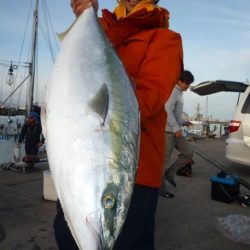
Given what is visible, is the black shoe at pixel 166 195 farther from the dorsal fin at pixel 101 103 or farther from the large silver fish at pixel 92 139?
the dorsal fin at pixel 101 103

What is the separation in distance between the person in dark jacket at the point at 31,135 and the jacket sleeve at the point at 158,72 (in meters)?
7.52

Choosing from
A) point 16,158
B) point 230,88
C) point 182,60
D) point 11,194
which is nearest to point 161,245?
point 182,60

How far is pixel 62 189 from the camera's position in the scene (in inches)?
50.4

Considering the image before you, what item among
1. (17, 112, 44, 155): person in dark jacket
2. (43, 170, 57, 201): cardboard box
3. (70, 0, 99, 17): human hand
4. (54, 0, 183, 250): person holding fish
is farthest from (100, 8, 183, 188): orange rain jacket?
(17, 112, 44, 155): person in dark jacket

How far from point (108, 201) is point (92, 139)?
226 mm

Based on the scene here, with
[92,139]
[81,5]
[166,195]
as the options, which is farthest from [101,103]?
[166,195]

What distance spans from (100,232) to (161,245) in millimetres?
2637

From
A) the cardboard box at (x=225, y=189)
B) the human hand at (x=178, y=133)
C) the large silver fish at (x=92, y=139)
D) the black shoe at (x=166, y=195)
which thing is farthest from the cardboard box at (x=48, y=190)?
the large silver fish at (x=92, y=139)

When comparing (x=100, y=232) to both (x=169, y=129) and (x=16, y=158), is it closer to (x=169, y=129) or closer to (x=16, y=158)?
(x=169, y=129)

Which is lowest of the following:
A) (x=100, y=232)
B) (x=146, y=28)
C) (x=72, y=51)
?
(x=100, y=232)

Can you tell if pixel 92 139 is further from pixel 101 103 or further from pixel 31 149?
pixel 31 149

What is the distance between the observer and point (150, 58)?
1982 millimetres

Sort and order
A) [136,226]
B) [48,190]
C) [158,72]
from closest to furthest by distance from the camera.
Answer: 1. [158,72]
2. [136,226]
3. [48,190]

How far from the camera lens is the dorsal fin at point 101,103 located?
1.37 m
